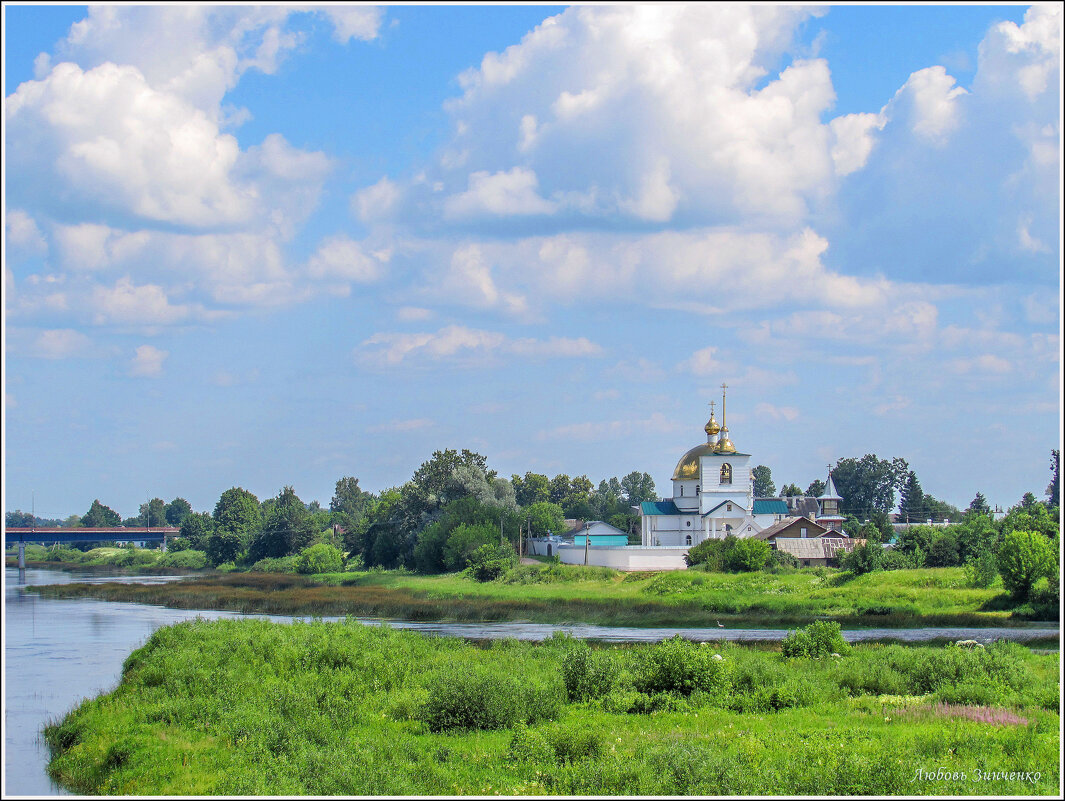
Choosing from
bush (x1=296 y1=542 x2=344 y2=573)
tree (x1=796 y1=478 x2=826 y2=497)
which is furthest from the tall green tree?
bush (x1=296 y1=542 x2=344 y2=573)

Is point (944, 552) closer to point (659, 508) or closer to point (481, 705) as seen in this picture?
point (659, 508)

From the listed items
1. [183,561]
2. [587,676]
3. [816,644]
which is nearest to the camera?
[587,676]

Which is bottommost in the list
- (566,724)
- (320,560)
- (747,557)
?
(320,560)

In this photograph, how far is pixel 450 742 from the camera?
18.6 meters

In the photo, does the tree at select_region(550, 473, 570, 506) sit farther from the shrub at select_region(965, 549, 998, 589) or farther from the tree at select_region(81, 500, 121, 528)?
the shrub at select_region(965, 549, 998, 589)

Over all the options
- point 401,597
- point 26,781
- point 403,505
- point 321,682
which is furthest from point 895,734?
point 403,505

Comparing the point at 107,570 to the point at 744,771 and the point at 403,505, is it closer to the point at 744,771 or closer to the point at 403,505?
the point at 403,505

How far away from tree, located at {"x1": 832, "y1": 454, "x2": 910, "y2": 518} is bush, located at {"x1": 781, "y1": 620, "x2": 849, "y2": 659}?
91340 millimetres

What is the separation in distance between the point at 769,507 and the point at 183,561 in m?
66.2

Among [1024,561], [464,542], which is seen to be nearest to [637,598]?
[1024,561]

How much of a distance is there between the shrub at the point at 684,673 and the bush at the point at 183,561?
9895 cm

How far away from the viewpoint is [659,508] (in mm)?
86062

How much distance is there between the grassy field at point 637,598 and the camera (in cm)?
4306

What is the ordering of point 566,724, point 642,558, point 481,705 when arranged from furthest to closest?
point 642,558, point 481,705, point 566,724
